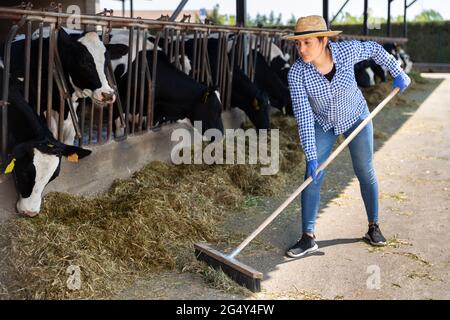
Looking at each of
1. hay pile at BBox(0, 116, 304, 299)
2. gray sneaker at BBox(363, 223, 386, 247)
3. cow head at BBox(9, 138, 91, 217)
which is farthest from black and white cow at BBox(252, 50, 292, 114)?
cow head at BBox(9, 138, 91, 217)

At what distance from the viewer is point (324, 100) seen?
12.7 ft

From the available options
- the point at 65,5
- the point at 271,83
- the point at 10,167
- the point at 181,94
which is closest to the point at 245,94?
the point at 271,83

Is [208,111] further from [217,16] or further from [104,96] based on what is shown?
[217,16]

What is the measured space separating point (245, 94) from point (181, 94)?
4.60 ft

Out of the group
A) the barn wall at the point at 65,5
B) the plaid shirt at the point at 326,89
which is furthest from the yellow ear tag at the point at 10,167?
the barn wall at the point at 65,5

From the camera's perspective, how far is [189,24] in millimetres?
6551

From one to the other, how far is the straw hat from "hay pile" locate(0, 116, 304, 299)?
155 cm

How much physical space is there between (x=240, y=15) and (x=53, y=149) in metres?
4.85

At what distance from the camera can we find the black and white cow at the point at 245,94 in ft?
24.2

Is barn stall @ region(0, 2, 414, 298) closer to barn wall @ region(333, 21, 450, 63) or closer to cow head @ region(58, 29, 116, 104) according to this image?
cow head @ region(58, 29, 116, 104)

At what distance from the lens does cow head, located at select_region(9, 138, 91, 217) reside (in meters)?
4.07

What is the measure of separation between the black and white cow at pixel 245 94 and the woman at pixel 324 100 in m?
3.28
